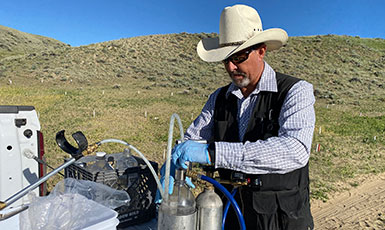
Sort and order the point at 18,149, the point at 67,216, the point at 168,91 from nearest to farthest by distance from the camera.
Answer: the point at 67,216
the point at 18,149
the point at 168,91

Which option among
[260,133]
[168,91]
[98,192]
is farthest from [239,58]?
[168,91]

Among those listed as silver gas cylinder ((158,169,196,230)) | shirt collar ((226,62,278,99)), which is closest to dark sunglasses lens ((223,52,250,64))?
shirt collar ((226,62,278,99))

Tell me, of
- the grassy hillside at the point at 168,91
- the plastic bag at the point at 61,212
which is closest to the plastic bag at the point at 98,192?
the plastic bag at the point at 61,212

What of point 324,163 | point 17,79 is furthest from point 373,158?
point 17,79

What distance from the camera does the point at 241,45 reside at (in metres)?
2.01

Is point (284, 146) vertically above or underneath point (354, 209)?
above

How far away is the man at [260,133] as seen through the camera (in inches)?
68.9

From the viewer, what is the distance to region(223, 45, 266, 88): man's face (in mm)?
2105

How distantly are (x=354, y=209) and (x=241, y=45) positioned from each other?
208 inches

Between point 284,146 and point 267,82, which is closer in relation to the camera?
point 284,146

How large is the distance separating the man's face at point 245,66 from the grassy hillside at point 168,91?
5181 mm

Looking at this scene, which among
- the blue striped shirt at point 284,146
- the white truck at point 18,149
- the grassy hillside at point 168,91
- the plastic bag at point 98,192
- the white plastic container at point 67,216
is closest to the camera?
the white plastic container at point 67,216

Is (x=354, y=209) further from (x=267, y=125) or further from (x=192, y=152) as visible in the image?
(x=192, y=152)

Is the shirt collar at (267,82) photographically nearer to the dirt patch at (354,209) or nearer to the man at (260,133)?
the man at (260,133)
